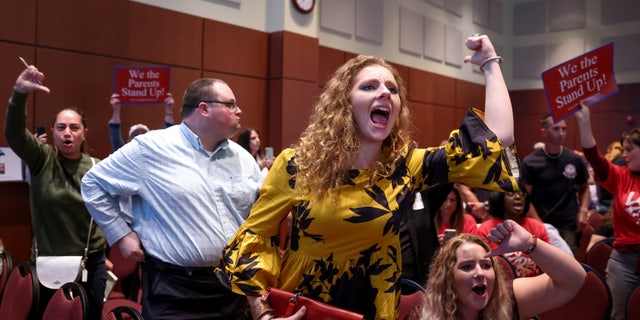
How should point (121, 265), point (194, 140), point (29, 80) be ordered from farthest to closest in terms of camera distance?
point (121, 265), point (29, 80), point (194, 140)

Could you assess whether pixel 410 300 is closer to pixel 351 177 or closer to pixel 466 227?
pixel 351 177

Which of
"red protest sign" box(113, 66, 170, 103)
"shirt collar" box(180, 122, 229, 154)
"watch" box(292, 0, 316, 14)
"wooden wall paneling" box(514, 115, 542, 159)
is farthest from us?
"wooden wall paneling" box(514, 115, 542, 159)

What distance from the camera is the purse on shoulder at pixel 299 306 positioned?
1.39 metres

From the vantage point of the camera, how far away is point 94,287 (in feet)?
10.6

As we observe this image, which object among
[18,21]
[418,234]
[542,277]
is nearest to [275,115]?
[18,21]

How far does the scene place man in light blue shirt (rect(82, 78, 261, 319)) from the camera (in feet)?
7.29

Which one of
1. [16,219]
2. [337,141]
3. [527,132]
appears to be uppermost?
[527,132]

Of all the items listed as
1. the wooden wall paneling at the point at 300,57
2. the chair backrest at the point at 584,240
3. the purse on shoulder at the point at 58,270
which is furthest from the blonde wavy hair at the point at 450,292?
the wooden wall paneling at the point at 300,57

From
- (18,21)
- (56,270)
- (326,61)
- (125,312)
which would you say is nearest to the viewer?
(125,312)

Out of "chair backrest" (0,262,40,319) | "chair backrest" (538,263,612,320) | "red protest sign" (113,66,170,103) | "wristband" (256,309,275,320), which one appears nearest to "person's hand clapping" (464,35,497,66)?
"wristband" (256,309,275,320)

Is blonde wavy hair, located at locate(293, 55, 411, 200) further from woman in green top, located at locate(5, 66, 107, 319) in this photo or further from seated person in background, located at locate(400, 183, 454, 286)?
woman in green top, located at locate(5, 66, 107, 319)

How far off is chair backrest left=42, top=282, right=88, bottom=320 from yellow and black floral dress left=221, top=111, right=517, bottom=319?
104cm

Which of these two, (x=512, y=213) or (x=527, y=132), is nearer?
(x=512, y=213)

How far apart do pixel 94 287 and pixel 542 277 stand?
244 cm
